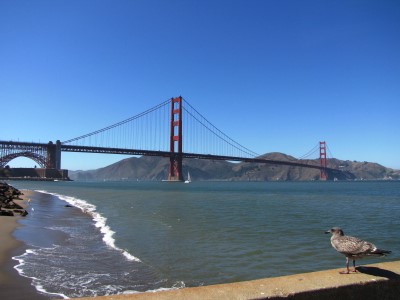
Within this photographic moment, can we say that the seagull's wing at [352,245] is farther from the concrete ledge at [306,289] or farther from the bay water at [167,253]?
the bay water at [167,253]

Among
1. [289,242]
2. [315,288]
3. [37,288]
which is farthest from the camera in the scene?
[289,242]

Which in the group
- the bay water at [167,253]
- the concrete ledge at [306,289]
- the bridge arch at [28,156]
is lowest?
the bay water at [167,253]

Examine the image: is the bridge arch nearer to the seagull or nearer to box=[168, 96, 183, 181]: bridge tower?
box=[168, 96, 183, 181]: bridge tower

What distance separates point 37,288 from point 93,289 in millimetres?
728

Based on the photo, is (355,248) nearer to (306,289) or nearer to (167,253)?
(306,289)

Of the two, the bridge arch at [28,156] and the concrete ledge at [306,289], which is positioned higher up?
the bridge arch at [28,156]

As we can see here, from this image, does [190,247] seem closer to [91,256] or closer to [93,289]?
[91,256]

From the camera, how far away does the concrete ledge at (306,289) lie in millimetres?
2111

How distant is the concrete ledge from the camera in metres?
2.11

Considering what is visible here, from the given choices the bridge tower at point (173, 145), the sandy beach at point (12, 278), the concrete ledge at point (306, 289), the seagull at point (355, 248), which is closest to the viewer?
the concrete ledge at point (306, 289)

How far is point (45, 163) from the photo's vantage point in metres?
89.6

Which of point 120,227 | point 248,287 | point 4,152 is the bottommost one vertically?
point 120,227

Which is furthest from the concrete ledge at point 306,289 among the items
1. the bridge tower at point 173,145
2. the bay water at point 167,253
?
the bridge tower at point 173,145

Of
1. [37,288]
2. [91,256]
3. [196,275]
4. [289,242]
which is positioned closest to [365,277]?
[196,275]
